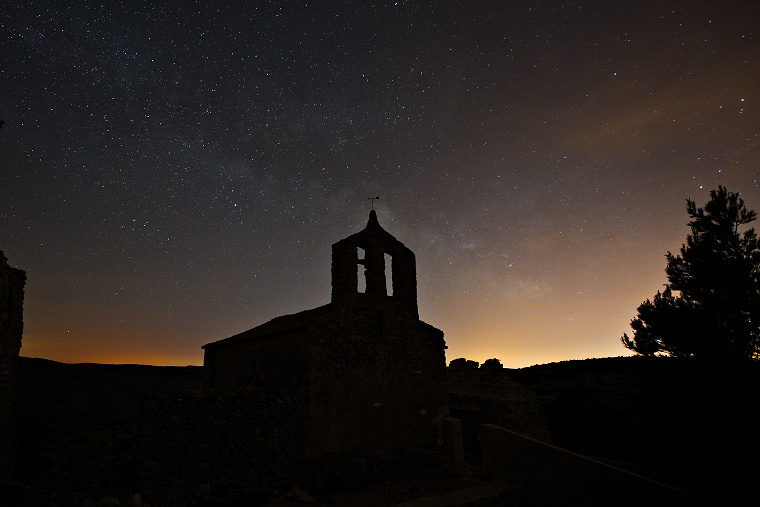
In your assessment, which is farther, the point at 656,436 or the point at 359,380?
the point at 656,436

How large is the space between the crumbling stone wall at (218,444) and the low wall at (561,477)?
210 inches

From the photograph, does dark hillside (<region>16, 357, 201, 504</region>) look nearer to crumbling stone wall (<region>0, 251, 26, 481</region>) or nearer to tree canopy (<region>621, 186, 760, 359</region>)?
crumbling stone wall (<region>0, 251, 26, 481</region>)

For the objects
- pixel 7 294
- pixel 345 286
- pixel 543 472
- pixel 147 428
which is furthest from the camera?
pixel 345 286

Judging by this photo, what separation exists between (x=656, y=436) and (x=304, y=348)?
12.8 meters

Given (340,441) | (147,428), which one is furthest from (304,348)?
(147,428)

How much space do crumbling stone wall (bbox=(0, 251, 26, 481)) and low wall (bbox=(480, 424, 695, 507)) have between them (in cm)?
996

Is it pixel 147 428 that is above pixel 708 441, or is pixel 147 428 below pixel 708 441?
above

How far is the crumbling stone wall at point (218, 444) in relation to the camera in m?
8.27

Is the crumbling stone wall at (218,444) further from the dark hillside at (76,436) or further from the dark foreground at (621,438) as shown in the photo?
the dark hillside at (76,436)

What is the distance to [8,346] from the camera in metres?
8.97

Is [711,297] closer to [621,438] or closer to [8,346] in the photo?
[621,438]

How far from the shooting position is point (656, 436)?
13867 mm

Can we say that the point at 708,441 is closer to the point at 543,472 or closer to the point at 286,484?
the point at 543,472

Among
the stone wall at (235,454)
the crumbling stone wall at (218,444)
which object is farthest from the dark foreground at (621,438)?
the crumbling stone wall at (218,444)
